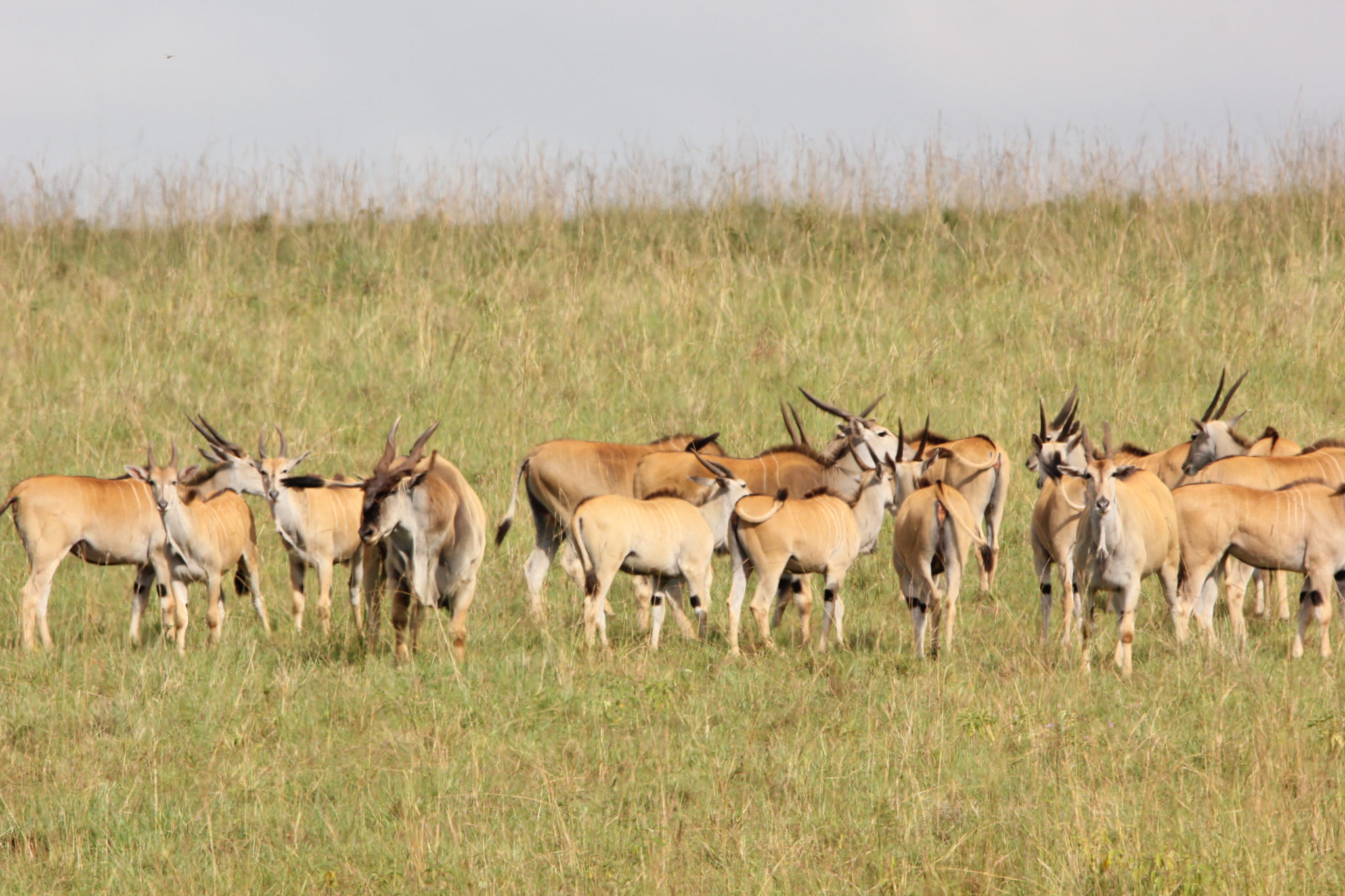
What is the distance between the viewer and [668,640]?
1012 cm

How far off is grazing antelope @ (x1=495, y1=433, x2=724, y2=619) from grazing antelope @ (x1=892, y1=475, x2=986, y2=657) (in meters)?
2.38

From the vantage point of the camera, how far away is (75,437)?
15.3 m

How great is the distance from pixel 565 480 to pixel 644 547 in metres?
2.31

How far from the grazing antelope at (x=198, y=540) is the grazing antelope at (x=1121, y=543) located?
588 centimetres

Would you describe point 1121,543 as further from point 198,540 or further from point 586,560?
point 198,540

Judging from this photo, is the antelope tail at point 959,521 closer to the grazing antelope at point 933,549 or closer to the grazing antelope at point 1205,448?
the grazing antelope at point 933,549

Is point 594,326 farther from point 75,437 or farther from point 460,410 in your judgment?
point 75,437

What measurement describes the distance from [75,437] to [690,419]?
676cm

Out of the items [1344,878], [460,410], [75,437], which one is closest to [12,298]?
[75,437]

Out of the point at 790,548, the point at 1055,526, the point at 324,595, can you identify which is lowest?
the point at 324,595

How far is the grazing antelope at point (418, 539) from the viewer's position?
871cm

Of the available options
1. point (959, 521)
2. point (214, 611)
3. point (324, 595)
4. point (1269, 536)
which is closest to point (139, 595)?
point (214, 611)

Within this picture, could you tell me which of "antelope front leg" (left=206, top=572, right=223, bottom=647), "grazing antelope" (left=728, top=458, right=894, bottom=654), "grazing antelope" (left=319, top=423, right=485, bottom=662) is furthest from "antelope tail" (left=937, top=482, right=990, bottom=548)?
"antelope front leg" (left=206, top=572, right=223, bottom=647)

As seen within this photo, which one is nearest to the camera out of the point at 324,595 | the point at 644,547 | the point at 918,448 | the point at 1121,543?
the point at 1121,543
